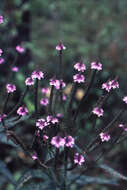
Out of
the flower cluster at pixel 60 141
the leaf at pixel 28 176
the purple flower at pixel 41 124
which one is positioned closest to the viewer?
the flower cluster at pixel 60 141

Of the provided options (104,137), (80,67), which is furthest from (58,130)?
(80,67)

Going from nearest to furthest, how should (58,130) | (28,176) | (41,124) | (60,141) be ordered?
(60,141)
(41,124)
(58,130)
(28,176)

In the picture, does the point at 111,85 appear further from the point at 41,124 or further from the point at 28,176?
the point at 28,176

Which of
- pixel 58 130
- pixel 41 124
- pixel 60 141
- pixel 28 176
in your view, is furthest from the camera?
pixel 28 176

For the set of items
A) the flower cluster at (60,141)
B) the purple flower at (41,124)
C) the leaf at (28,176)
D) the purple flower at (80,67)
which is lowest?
the flower cluster at (60,141)

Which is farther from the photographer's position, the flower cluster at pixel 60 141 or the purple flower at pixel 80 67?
the purple flower at pixel 80 67

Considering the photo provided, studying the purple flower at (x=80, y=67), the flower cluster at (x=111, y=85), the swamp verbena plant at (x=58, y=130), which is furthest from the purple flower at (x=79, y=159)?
the purple flower at (x=80, y=67)

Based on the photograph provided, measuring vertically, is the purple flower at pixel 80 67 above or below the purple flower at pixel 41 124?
above

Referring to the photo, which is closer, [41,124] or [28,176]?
[41,124]

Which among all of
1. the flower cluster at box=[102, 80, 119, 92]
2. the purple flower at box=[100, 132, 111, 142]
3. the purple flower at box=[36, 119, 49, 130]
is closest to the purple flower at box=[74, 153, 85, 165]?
the purple flower at box=[100, 132, 111, 142]

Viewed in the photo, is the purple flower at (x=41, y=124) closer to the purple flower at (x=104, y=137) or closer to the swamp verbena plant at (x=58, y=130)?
the swamp verbena plant at (x=58, y=130)

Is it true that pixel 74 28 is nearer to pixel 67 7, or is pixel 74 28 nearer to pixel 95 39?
pixel 95 39
